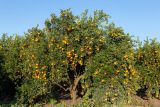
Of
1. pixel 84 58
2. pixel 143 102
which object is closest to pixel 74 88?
pixel 84 58

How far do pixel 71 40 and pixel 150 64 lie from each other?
8.73m

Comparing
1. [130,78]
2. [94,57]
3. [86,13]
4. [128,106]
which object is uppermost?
[86,13]

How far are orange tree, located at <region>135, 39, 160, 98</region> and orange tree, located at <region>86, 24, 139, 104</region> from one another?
226 inches

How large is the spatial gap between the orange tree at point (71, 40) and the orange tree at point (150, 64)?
21.4ft

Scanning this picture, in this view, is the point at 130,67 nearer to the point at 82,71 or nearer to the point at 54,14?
the point at 82,71

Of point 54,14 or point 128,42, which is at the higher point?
point 54,14

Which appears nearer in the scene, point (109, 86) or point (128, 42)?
point (109, 86)

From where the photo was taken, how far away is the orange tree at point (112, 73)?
2023cm

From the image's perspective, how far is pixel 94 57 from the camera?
2069cm

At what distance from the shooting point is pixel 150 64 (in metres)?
26.9

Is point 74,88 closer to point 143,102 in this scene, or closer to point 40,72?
point 40,72

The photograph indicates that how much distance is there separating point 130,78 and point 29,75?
19.8 ft

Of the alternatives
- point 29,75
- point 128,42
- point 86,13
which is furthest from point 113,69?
point 29,75

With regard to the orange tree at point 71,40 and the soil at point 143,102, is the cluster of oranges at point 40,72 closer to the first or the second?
the orange tree at point 71,40
